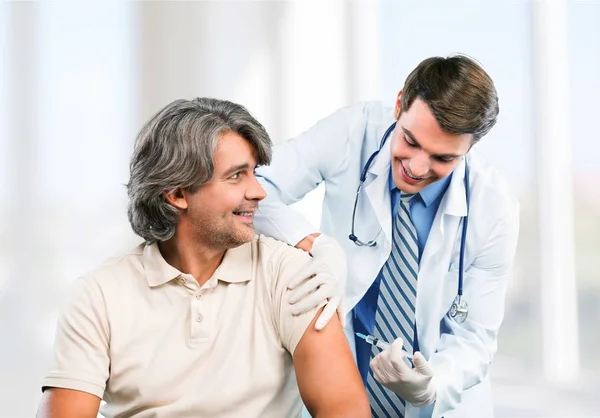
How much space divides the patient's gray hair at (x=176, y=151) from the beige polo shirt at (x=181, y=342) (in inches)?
4.3

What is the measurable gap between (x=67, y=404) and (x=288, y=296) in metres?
0.49

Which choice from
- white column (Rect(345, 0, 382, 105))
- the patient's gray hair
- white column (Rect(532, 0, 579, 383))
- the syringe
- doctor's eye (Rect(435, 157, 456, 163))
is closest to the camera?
the patient's gray hair

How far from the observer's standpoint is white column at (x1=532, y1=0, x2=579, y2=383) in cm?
311

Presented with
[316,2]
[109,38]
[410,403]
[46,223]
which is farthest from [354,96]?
[410,403]

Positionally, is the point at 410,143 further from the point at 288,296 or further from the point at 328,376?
the point at 328,376

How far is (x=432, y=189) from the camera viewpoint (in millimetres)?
1929

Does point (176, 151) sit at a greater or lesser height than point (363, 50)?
lesser

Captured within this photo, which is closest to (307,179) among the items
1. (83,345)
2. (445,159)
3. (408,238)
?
(408,238)

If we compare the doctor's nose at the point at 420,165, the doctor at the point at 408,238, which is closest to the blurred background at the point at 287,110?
the doctor at the point at 408,238

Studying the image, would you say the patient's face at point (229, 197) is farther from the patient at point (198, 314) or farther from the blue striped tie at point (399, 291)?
the blue striped tie at point (399, 291)

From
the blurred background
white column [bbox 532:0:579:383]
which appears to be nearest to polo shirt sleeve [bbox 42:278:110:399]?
the blurred background

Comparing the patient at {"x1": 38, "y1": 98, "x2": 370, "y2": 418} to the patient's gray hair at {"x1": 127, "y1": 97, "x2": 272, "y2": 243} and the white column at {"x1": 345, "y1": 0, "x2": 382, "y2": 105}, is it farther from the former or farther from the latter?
the white column at {"x1": 345, "y1": 0, "x2": 382, "y2": 105}

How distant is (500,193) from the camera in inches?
74.6

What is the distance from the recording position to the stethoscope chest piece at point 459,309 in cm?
189
